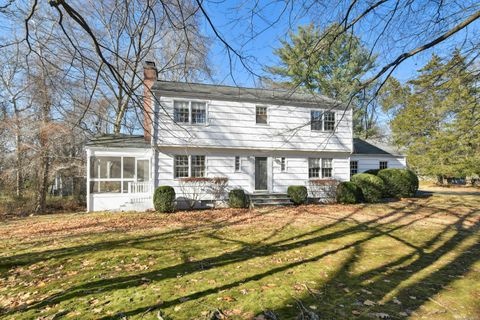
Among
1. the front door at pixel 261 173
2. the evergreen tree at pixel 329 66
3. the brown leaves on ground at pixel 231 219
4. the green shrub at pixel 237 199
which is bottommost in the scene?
the brown leaves on ground at pixel 231 219

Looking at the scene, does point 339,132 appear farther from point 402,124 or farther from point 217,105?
point 402,124

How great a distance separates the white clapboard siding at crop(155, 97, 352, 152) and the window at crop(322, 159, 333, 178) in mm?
838

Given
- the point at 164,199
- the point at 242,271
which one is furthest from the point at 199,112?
the point at 242,271

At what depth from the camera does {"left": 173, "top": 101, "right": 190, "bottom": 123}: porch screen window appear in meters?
12.1

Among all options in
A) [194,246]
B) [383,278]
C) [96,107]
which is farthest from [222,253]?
[96,107]

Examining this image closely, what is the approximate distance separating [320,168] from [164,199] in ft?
29.3

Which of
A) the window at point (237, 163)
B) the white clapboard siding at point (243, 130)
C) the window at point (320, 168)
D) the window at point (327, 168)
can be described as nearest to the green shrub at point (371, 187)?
the window at point (327, 168)

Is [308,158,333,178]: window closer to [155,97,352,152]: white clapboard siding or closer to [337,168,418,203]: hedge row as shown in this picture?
[155,97,352,152]: white clapboard siding

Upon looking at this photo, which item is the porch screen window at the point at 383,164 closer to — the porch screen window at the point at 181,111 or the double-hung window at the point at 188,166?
the double-hung window at the point at 188,166

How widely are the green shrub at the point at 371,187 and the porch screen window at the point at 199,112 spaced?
30.1 ft

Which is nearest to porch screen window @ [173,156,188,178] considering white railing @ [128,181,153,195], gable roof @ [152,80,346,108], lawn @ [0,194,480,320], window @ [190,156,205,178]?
A: window @ [190,156,205,178]

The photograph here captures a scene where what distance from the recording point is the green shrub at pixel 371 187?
1350 centimetres

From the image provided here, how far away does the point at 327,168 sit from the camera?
14.7 metres

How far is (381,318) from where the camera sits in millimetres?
2955
